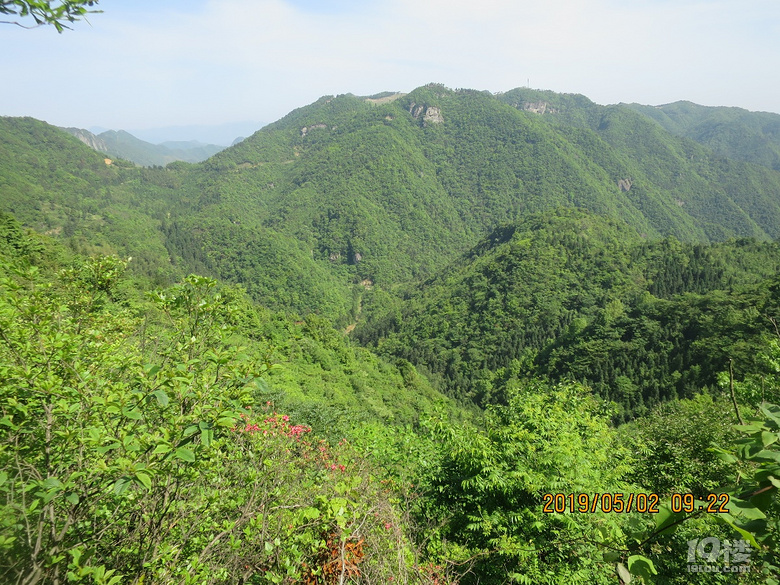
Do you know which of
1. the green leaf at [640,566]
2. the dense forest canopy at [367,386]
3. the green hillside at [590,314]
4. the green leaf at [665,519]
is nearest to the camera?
the green leaf at [665,519]

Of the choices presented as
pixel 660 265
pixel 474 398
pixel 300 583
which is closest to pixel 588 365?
pixel 474 398

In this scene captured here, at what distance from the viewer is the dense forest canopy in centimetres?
264

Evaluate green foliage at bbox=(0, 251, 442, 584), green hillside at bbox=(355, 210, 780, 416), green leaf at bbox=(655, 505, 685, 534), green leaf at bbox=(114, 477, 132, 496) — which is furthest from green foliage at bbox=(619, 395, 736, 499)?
green hillside at bbox=(355, 210, 780, 416)

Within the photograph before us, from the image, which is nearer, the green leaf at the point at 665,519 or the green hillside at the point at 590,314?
the green leaf at the point at 665,519

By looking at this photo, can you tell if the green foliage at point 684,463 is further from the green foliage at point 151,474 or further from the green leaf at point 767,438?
the green leaf at point 767,438

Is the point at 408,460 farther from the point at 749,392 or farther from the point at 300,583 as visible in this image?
the point at 749,392

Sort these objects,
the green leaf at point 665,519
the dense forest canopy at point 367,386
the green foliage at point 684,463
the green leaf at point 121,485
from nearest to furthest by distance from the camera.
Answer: the green leaf at point 665,519 → the green leaf at point 121,485 → the dense forest canopy at point 367,386 → the green foliage at point 684,463

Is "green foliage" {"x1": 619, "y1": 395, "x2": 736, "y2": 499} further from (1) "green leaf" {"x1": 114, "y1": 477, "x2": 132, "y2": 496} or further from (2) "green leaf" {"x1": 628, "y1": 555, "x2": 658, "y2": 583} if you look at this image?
(1) "green leaf" {"x1": 114, "y1": 477, "x2": 132, "y2": 496}

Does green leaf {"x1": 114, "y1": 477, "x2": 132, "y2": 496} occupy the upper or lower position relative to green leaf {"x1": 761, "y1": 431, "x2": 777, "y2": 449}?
lower

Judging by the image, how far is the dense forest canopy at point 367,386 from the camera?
8.66 ft

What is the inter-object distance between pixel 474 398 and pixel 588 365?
2131cm

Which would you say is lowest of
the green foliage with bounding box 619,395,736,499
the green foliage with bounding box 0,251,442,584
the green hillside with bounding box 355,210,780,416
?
the green hillside with bounding box 355,210,780,416

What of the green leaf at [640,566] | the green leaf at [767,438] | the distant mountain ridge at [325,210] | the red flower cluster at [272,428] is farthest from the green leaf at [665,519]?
the distant mountain ridge at [325,210]

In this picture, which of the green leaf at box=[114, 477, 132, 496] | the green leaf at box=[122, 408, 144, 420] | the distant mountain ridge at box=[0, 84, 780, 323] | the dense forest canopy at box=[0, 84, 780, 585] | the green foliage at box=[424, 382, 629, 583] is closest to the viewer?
the green leaf at box=[114, 477, 132, 496]
